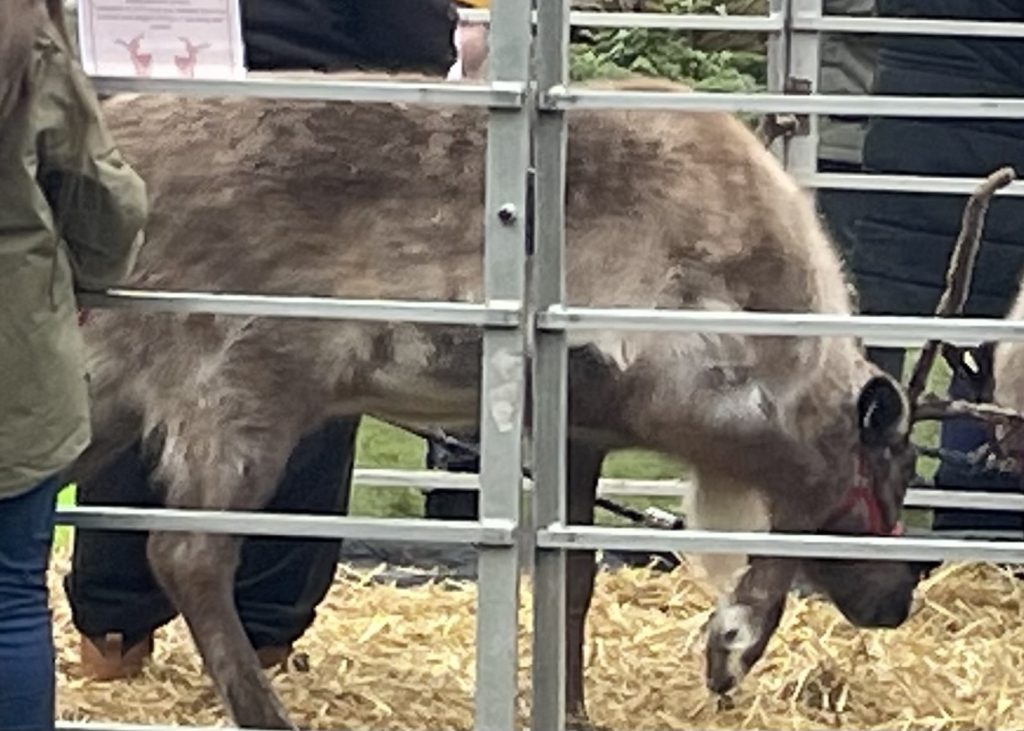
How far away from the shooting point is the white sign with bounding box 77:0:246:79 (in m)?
3.03

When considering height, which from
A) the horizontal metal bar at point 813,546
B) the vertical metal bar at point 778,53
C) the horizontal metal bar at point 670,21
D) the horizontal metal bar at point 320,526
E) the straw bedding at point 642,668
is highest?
the horizontal metal bar at point 670,21

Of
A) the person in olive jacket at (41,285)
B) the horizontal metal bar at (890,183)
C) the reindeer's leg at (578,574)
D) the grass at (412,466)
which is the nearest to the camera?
the person in olive jacket at (41,285)

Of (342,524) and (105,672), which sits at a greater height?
(342,524)

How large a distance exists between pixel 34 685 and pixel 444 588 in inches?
100

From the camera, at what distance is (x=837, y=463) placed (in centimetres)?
449

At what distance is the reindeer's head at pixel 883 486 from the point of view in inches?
175

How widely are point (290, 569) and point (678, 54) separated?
16.7 ft

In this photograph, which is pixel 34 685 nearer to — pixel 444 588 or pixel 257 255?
pixel 257 255

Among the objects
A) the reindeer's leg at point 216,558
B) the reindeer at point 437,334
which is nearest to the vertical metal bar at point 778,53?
the reindeer at point 437,334

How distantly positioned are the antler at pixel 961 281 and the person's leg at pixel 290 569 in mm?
1066

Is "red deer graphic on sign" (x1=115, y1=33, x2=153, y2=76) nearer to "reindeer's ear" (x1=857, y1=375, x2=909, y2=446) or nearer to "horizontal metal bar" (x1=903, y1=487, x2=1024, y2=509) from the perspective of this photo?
"reindeer's ear" (x1=857, y1=375, x2=909, y2=446)

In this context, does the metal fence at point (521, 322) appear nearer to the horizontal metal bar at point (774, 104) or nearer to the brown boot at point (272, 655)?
the horizontal metal bar at point (774, 104)

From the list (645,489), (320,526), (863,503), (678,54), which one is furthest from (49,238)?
(678,54)

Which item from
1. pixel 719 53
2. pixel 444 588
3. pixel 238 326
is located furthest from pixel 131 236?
pixel 719 53
